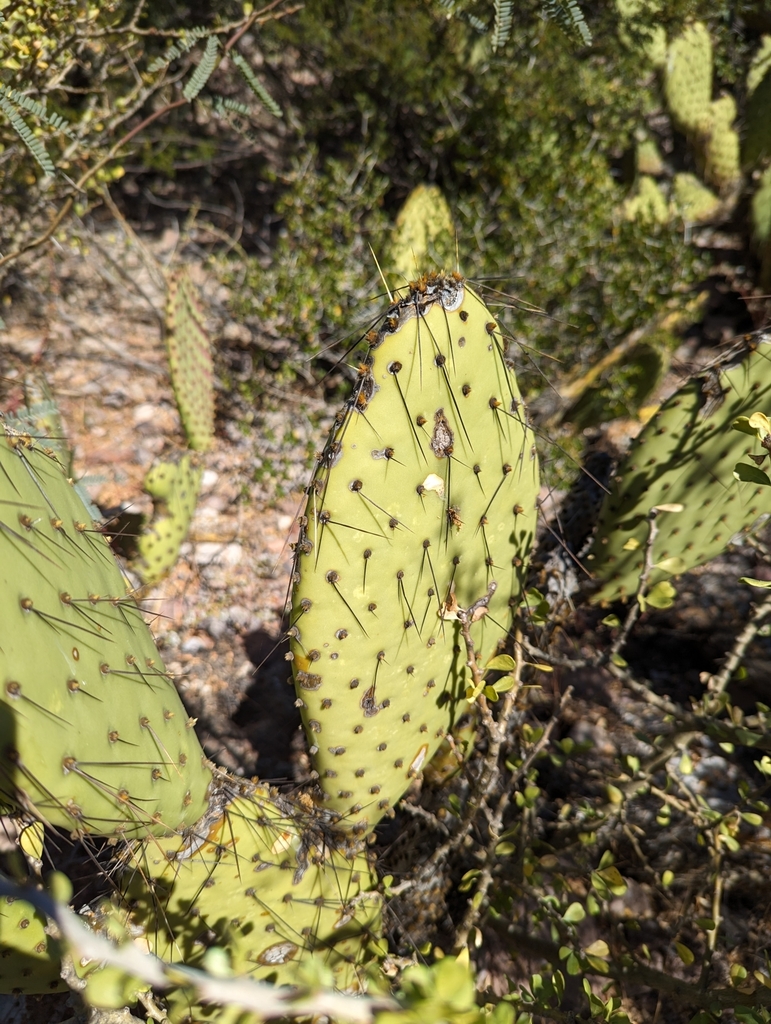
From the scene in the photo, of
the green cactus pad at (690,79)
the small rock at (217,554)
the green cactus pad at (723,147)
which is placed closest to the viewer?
the small rock at (217,554)

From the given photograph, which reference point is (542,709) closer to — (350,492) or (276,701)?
(276,701)

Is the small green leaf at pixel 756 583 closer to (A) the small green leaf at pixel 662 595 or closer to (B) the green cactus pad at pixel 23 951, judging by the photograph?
(A) the small green leaf at pixel 662 595

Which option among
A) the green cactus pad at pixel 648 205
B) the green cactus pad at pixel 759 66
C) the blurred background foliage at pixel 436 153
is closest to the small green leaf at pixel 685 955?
the blurred background foliage at pixel 436 153

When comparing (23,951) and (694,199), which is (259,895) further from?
(694,199)

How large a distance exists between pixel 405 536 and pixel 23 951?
934mm

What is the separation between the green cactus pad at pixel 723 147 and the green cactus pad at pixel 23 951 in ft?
16.3

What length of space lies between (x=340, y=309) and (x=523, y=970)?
265cm

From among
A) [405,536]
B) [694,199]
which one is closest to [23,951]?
[405,536]

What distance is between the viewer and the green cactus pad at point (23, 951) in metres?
1.09

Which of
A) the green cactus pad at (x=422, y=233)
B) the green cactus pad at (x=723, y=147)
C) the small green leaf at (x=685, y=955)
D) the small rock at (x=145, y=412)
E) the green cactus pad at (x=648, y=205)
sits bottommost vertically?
the small green leaf at (x=685, y=955)

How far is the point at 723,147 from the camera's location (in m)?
4.18

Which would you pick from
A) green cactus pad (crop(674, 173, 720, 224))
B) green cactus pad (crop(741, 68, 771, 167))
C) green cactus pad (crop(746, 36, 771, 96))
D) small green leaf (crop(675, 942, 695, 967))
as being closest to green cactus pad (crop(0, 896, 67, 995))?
small green leaf (crop(675, 942, 695, 967))

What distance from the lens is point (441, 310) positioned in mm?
1069

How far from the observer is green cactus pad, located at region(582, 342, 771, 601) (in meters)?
1.51
